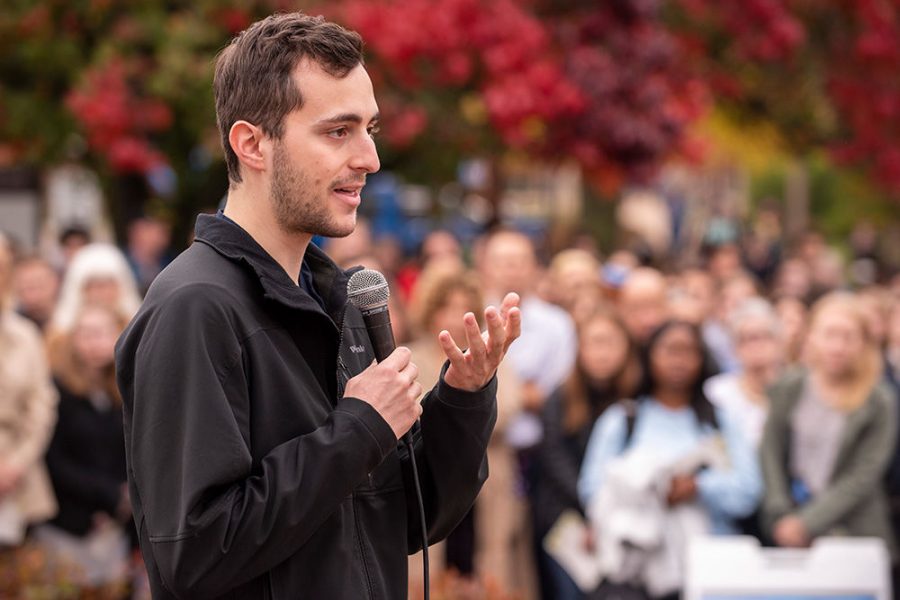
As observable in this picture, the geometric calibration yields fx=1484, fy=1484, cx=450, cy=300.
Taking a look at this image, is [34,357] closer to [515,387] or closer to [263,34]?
[515,387]

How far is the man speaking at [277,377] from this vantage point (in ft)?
8.39

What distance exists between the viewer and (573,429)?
7352 millimetres

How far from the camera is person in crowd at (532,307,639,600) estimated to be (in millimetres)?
7211

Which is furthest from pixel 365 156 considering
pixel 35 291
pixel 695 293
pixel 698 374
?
pixel 695 293

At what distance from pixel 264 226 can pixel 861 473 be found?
475 centimetres

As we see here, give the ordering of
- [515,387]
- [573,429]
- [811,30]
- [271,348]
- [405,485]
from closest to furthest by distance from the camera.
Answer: [271,348] → [405,485] → [573,429] → [515,387] → [811,30]

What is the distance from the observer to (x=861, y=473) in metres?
6.89

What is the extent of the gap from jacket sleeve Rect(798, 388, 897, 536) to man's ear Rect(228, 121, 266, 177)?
459 centimetres

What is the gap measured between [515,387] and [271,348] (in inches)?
205

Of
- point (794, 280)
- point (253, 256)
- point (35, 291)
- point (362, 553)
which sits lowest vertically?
point (794, 280)

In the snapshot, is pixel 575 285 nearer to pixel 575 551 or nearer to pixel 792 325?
pixel 792 325

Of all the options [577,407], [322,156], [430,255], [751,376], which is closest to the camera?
[322,156]

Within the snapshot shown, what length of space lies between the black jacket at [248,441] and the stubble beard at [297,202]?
0.28ft

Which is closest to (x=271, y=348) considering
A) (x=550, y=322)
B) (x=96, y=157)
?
(x=550, y=322)
